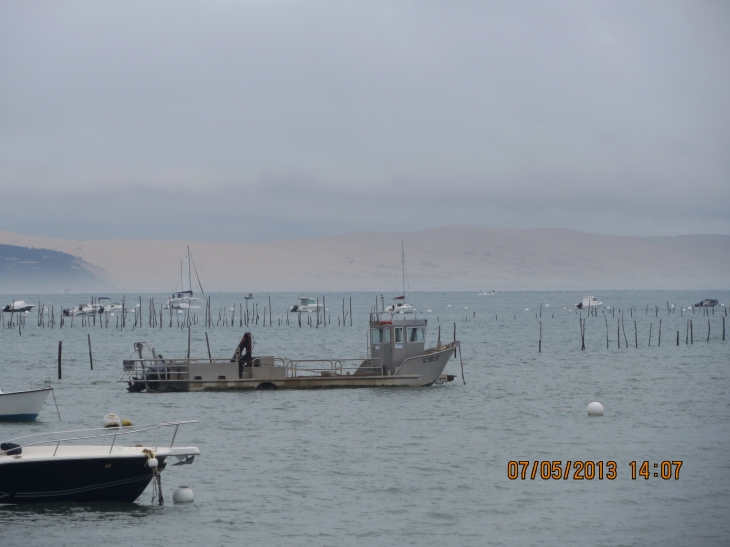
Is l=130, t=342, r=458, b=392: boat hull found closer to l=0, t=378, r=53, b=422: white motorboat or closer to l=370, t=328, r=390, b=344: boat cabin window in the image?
l=370, t=328, r=390, b=344: boat cabin window

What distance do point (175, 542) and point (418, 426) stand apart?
14693 mm

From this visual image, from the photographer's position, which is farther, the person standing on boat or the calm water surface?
the person standing on boat

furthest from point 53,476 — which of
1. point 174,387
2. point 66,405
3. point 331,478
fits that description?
point 174,387

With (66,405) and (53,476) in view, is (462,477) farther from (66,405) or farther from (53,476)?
(66,405)

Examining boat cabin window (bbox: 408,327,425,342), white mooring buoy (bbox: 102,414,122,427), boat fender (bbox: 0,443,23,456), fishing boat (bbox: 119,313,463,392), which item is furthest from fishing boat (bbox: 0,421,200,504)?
boat cabin window (bbox: 408,327,425,342)

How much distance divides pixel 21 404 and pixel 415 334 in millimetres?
16627

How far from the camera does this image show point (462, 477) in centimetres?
2366

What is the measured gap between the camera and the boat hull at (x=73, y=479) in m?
19.8

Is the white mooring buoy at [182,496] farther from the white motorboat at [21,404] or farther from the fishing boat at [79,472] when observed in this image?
the white motorboat at [21,404]
